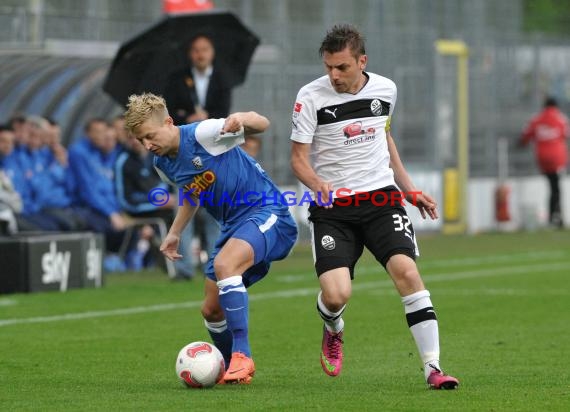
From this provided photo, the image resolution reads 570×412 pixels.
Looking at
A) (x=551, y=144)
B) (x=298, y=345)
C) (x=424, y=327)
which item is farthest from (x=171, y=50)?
(x=551, y=144)

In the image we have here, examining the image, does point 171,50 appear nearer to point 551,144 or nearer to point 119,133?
point 119,133

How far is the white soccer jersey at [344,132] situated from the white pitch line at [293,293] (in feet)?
14.5

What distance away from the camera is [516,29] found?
30406 mm

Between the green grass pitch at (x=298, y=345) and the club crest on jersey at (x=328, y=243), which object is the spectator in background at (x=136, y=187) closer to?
the green grass pitch at (x=298, y=345)

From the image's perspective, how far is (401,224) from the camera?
893 centimetres

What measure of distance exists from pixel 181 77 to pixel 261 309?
3.41 metres

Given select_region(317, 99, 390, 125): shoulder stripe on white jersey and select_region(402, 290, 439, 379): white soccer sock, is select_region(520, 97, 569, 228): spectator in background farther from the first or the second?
select_region(402, 290, 439, 379): white soccer sock

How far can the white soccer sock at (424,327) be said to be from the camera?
28.0 feet

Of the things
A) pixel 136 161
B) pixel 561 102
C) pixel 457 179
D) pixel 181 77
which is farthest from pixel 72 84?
pixel 561 102

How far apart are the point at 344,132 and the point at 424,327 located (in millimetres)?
1281

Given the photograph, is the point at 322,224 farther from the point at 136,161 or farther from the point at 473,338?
the point at 136,161

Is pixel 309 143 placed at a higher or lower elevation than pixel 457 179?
higher

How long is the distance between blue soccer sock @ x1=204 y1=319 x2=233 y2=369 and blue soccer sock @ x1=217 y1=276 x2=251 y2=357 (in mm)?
382

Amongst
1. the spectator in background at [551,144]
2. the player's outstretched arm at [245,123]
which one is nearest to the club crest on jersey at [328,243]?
→ the player's outstretched arm at [245,123]
